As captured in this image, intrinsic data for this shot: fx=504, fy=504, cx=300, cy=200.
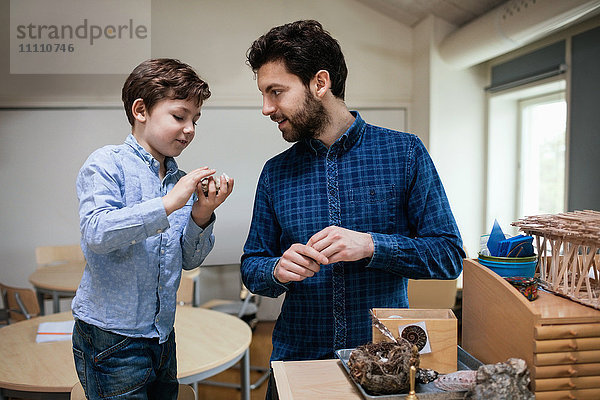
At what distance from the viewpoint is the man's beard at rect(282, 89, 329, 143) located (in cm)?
140

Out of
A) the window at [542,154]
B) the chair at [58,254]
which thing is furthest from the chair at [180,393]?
the window at [542,154]

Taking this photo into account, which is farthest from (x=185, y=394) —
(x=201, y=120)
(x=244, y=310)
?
(x=201, y=120)

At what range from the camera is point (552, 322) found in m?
0.94

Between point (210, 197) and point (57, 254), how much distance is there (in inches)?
143

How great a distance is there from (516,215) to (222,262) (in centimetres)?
293

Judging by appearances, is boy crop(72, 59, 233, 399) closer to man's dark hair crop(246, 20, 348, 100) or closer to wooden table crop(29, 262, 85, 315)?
man's dark hair crop(246, 20, 348, 100)

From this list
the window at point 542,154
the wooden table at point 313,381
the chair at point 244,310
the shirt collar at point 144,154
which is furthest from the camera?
the window at point 542,154

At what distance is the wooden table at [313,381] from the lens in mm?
1014

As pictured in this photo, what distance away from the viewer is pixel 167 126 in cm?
143

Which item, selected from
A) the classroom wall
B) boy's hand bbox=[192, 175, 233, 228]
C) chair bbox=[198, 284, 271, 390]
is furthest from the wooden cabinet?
the classroom wall

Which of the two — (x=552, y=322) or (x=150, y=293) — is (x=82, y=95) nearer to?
(x=150, y=293)

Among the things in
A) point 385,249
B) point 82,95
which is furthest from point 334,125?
point 82,95

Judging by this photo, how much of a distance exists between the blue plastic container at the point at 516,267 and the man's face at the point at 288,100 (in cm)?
62

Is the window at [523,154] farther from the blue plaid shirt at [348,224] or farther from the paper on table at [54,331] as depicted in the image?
the paper on table at [54,331]
